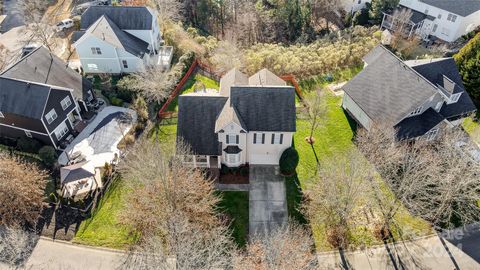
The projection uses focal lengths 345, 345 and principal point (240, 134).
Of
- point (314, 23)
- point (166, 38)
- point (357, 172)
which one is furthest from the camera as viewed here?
point (314, 23)

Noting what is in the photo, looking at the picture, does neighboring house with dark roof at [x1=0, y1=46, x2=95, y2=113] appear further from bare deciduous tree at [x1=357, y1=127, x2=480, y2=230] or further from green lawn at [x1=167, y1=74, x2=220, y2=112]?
bare deciduous tree at [x1=357, y1=127, x2=480, y2=230]

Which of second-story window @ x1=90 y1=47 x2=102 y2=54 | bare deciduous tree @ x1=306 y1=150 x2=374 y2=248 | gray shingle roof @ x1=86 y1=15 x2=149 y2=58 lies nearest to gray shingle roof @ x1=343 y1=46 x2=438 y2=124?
bare deciduous tree @ x1=306 y1=150 x2=374 y2=248

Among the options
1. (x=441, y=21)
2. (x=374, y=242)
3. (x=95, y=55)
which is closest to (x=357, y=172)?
(x=374, y=242)

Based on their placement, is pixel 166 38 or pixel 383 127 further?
pixel 166 38

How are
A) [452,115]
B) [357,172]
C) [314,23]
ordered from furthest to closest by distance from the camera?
[314,23] < [452,115] < [357,172]

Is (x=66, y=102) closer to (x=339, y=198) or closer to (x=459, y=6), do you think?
(x=339, y=198)

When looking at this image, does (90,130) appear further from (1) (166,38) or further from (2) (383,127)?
(2) (383,127)

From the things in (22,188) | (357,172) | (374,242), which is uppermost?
(357,172)
